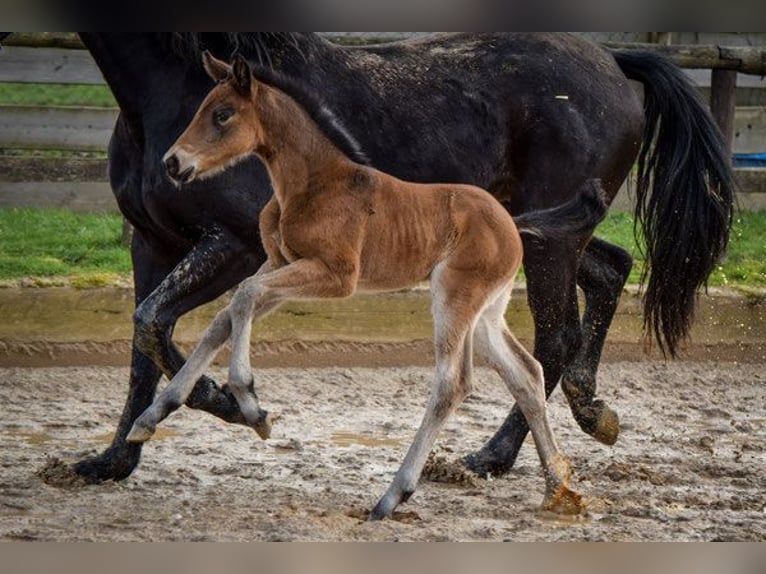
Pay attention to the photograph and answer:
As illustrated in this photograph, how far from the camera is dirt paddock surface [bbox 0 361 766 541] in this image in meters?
4.18

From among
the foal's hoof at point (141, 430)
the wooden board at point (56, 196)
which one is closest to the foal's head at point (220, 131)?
the foal's hoof at point (141, 430)

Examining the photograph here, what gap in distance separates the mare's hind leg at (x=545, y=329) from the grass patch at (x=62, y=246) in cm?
225

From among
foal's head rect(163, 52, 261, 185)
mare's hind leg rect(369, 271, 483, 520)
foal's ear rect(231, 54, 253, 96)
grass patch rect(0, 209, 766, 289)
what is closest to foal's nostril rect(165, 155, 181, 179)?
foal's head rect(163, 52, 261, 185)

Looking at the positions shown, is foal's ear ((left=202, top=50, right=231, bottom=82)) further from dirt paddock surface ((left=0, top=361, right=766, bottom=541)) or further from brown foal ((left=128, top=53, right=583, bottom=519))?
dirt paddock surface ((left=0, top=361, right=766, bottom=541))

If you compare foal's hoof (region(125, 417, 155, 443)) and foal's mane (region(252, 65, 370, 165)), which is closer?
foal's hoof (region(125, 417, 155, 443))

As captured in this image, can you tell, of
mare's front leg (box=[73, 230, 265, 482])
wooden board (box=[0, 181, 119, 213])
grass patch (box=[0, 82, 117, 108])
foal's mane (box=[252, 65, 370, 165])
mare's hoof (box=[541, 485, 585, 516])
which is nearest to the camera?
foal's mane (box=[252, 65, 370, 165])

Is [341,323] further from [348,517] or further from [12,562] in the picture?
[12,562]

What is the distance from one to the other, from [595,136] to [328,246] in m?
1.53

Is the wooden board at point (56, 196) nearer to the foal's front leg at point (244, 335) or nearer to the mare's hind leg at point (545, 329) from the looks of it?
the mare's hind leg at point (545, 329)

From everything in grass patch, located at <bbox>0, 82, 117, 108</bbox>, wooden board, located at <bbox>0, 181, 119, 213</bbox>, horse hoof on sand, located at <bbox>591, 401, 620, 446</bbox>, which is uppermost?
horse hoof on sand, located at <bbox>591, 401, 620, 446</bbox>

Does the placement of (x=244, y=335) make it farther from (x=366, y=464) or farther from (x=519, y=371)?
(x=366, y=464)

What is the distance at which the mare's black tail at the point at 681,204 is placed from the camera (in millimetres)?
5145

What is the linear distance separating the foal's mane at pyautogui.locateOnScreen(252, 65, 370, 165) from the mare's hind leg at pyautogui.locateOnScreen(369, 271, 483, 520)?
1.34 ft

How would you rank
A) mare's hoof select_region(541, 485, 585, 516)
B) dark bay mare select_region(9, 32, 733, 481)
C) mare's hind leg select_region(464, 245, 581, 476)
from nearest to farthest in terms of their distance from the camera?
mare's hoof select_region(541, 485, 585, 516) → dark bay mare select_region(9, 32, 733, 481) → mare's hind leg select_region(464, 245, 581, 476)
